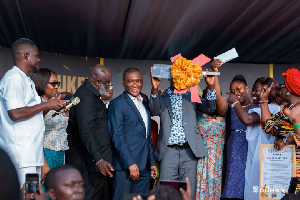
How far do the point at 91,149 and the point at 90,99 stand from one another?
1.89 feet

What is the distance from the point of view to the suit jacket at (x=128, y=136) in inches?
171

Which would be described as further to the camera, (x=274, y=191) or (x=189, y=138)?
(x=189, y=138)

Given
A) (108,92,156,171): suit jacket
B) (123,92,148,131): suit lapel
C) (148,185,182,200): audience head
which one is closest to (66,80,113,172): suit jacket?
(108,92,156,171): suit jacket

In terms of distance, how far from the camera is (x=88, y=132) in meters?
4.16

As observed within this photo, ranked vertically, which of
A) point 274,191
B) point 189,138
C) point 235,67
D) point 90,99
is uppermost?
point 235,67

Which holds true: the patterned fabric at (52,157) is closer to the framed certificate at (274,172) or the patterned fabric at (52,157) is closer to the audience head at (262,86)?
the framed certificate at (274,172)

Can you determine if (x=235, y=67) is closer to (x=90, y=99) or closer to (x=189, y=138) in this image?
(x=189, y=138)

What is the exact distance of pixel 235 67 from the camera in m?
8.27

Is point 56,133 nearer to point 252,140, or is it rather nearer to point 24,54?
point 24,54

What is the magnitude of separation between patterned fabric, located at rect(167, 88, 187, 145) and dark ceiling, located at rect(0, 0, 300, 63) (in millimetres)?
1154

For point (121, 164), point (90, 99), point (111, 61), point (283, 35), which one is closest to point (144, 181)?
point (121, 164)

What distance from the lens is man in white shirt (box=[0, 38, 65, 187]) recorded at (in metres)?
3.34

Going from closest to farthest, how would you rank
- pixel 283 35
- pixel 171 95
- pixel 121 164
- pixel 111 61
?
pixel 121 164 → pixel 171 95 → pixel 283 35 → pixel 111 61

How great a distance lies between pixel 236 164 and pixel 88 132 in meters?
2.01
